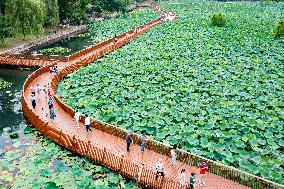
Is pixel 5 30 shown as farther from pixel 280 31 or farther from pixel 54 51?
pixel 280 31

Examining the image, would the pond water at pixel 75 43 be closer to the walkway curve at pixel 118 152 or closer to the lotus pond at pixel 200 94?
the lotus pond at pixel 200 94

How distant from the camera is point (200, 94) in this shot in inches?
915

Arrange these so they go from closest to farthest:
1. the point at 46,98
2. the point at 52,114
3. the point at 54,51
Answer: the point at 52,114 → the point at 46,98 → the point at 54,51

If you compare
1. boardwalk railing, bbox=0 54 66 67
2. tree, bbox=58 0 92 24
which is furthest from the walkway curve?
tree, bbox=58 0 92 24

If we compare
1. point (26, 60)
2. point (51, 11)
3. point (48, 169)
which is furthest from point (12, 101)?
point (51, 11)

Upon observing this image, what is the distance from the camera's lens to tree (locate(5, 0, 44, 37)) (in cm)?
3484

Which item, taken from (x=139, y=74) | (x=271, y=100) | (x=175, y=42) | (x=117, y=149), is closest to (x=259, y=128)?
(x=271, y=100)

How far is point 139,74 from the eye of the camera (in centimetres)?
2748

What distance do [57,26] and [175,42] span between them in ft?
61.1

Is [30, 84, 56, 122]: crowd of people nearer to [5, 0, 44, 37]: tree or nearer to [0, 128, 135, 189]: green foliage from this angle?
[0, 128, 135, 189]: green foliage

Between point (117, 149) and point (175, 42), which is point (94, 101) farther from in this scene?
point (175, 42)

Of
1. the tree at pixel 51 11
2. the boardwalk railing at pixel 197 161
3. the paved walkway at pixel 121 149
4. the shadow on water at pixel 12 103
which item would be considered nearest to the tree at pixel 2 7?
the tree at pixel 51 11

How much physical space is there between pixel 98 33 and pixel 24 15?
13.7 m

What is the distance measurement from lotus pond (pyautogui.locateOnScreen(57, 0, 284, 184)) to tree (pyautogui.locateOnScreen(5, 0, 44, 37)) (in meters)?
9.46
